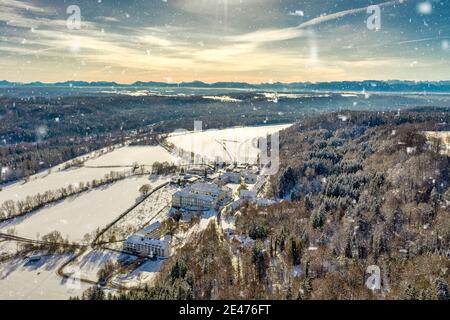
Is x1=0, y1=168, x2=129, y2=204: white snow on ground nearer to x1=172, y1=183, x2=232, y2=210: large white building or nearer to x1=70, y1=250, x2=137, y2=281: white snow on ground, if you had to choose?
x1=172, y1=183, x2=232, y2=210: large white building

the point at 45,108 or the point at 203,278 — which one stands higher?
the point at 45,108

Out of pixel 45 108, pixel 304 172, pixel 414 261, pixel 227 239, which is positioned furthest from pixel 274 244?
pixel 45 108

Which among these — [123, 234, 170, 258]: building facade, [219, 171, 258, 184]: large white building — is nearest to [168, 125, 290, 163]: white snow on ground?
[219, 171, 258, 184]: large white building

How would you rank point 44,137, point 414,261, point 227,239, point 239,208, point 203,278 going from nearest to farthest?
point 203,278
point 414,261
point 227,239
point 239,208
point 44,137

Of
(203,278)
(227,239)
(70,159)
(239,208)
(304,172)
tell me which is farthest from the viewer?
(70,159)

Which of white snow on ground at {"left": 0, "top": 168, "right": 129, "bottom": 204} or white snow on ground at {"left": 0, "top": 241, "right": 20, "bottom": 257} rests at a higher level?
white snow on ground at {"left": 0, "top": 168, "right": 129, "bottom": 204}

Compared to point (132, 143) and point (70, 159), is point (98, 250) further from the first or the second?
point (132, 143)
